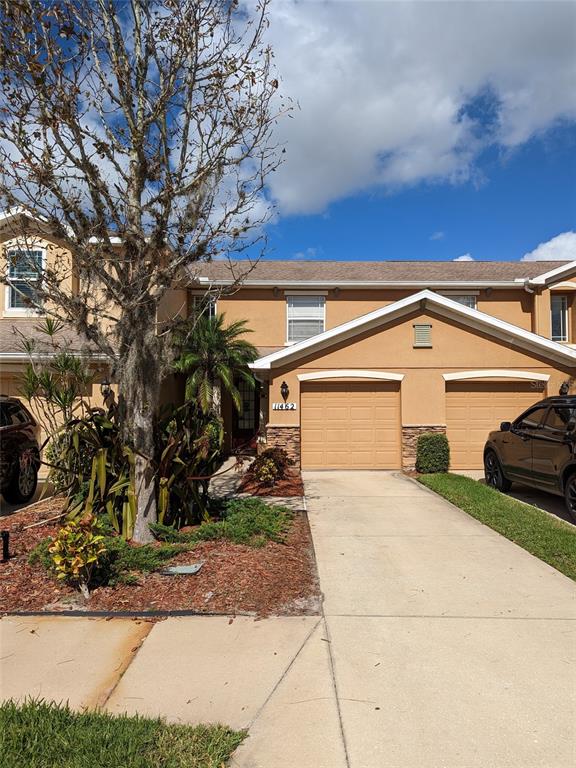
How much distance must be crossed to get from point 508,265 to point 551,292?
282cm

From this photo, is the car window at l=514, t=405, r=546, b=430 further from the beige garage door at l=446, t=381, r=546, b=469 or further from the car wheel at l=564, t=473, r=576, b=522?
the beige garage door at l=446, t=381, r=546, b=469

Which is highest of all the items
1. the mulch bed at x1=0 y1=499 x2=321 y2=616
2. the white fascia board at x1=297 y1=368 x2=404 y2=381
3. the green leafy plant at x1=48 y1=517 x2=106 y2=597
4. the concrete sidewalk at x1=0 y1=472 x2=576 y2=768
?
the white fascia board at x1=297 y1=368 x2=404 y2=381

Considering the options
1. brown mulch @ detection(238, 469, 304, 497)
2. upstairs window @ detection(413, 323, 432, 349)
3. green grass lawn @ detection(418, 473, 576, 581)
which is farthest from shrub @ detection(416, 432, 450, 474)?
brown mulch @ detection(238, 469, 304, 497)

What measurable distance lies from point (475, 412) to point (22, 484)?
11.0 m

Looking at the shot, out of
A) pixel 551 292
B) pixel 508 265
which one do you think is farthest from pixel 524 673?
pixel 508 265

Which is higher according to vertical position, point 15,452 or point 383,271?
point 383,271

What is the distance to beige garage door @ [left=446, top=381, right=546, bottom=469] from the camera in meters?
13.7

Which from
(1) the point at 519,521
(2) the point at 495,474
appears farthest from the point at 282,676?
(2) the point at 495,474

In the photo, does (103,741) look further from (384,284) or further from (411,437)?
(384,284)

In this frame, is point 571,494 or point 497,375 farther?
point 497,375

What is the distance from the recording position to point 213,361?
14.2 m

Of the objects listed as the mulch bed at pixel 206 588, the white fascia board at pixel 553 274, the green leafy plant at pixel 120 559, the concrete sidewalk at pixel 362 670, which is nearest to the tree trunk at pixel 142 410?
the green leafy plant at pixel 120 559

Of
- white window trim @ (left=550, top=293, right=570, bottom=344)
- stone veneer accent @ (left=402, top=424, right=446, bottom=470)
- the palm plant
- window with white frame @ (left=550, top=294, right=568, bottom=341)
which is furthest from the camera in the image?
A: window with white frame @ (left=550, top=294, right=568, bottom=341)

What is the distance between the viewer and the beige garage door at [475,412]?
1374 centimetres
